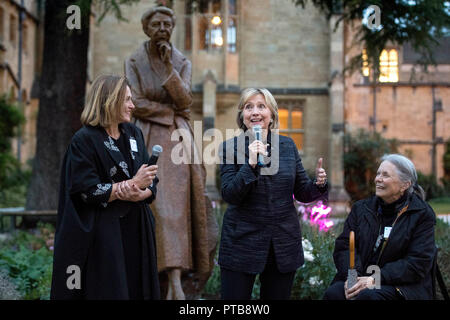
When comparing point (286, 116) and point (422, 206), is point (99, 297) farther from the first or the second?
point (286, 116)

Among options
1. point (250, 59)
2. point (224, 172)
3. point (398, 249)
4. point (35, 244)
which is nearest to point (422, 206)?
point (398, 249)

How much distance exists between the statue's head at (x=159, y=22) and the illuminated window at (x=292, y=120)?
49.5ft

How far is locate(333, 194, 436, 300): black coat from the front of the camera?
10.7 feet

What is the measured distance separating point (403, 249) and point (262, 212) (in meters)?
1.03

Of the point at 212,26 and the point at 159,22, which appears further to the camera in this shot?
the point at 212,26

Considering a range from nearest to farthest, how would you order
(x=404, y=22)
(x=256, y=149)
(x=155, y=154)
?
1. (x=155, y=154)
2. (x=256, y=149)
3. (x=404, y=22)

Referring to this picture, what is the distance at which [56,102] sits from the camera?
29.4 ft

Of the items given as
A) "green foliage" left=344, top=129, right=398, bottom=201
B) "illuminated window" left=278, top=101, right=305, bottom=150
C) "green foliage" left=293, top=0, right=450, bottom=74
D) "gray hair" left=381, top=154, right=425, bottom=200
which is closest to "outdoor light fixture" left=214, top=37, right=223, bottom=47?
"illuminated window" left=278, top=101, right=305, bottom=150

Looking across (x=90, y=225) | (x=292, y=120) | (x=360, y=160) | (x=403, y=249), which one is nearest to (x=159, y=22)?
(x=90, y=225)

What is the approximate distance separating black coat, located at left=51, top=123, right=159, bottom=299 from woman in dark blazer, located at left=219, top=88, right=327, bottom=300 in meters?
0.66

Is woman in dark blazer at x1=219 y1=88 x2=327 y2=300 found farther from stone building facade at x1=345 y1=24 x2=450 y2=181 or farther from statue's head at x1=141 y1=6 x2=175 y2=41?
stone building facade at x1=345 y1=24 x2=450 y2=181

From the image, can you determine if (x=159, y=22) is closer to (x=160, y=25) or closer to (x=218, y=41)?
(x=160, y=25)

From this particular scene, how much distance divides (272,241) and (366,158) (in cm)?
1771
